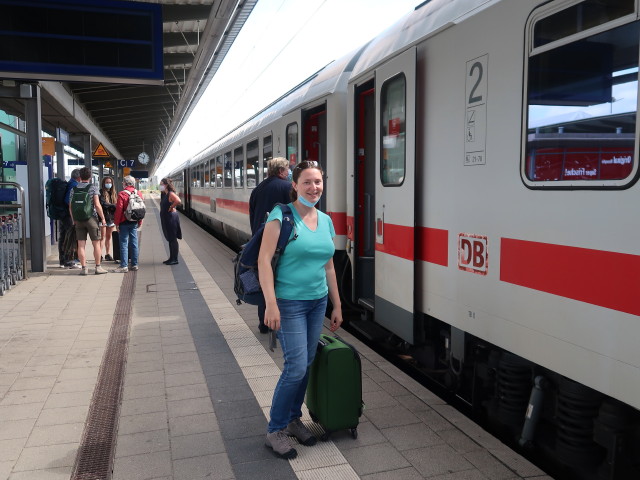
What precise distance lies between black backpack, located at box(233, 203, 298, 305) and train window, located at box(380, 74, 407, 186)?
1.74 meters

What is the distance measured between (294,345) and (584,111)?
2.03m

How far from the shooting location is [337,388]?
3756 mm

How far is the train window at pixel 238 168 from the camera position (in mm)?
13469

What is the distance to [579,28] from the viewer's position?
2980 millimetres

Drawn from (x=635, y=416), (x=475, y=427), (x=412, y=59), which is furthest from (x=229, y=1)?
(x=635, y=416)

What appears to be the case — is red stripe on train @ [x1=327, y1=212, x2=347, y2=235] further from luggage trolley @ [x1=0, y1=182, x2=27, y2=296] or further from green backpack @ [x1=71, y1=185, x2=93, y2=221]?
green backpack @ [x1=71, y1=185, x2=93, y2=221]

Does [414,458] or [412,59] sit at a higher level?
[412,59]

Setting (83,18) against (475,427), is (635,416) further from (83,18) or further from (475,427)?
(83,18)

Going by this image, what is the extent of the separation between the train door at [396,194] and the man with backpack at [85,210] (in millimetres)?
6650

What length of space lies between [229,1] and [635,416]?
838 cm

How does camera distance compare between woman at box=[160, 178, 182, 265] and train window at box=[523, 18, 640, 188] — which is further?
woman at box=[160, 178, 182, 265]

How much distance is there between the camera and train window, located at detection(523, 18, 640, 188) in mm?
2754

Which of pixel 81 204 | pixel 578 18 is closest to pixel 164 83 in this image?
pixel 81 204

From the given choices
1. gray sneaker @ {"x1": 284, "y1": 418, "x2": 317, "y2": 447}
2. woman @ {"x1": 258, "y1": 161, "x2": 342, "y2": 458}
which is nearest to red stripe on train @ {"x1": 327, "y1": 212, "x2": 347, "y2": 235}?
woman @ {"x1": 258, "y1": 161, "x2": 342, "y2": 458}
